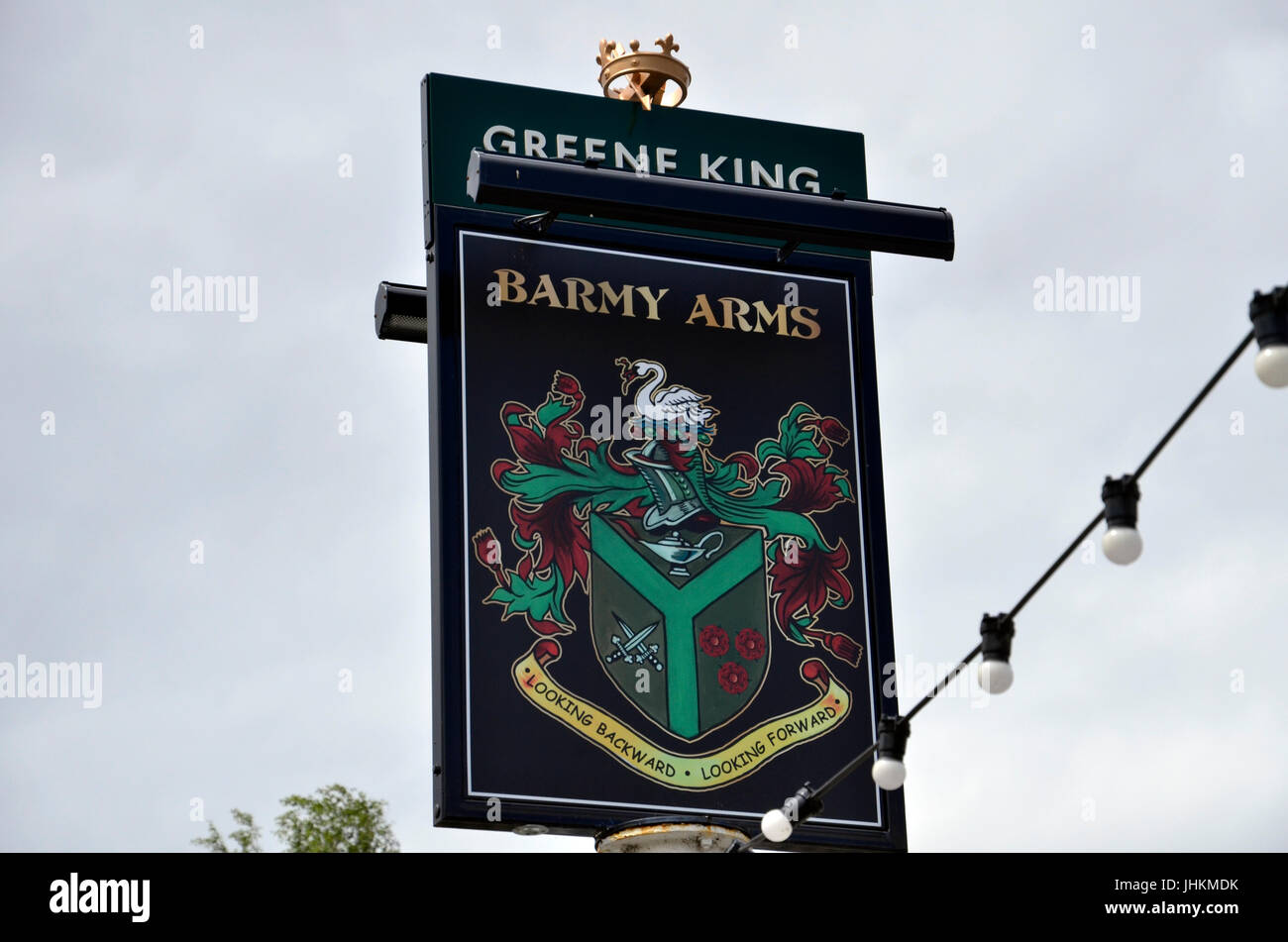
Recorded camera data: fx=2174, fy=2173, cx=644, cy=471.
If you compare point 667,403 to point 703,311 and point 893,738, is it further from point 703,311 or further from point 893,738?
point 893,738

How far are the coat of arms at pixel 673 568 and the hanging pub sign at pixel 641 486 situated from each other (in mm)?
15

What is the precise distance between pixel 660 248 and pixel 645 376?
99 centimetres

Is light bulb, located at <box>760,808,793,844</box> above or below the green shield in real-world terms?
below

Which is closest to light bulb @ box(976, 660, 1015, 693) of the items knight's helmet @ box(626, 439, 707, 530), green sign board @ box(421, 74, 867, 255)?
knight's helmet @ box(626, 439, 707, 530)

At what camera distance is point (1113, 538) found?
28.0 ft

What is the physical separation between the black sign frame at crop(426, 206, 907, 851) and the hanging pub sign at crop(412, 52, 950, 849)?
0.05 ft

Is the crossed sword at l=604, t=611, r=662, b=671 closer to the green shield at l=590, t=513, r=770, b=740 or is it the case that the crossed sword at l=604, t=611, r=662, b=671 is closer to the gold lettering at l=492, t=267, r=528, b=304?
the green shield at l=590, t=513, r=770, b=740

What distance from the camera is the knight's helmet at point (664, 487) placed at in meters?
14.2

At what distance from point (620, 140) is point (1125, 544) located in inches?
295

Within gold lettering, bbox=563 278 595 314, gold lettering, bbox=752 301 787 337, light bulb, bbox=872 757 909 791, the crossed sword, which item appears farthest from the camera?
gold lettering, bbox=752 301 787 337

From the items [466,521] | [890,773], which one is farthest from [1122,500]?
[466,521]

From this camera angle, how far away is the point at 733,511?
1440 centimetres

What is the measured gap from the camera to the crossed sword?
44.7ft
